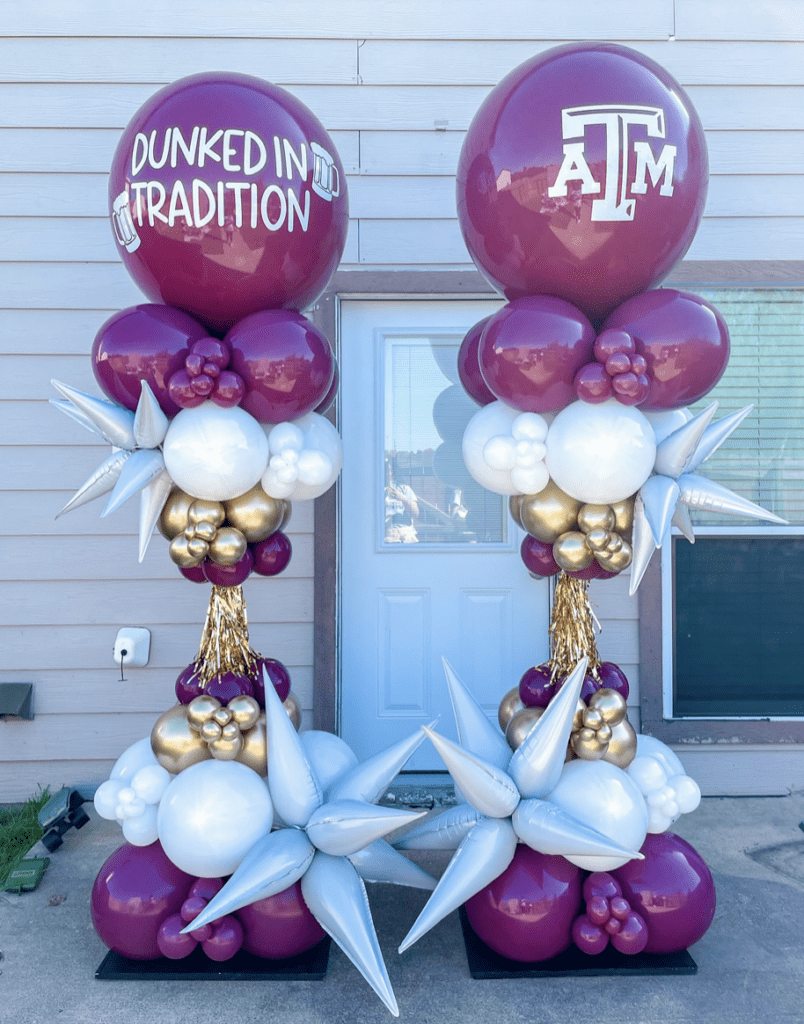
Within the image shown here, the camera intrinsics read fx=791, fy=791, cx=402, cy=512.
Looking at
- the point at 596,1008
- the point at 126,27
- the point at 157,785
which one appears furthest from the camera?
the point at 126,27

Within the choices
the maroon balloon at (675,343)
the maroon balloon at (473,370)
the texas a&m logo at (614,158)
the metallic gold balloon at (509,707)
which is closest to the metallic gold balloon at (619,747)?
the metallic gold balloon at (509,707)

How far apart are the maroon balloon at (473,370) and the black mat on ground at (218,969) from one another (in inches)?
61.7

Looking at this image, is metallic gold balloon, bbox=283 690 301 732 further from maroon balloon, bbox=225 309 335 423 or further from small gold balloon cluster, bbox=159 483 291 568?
maroon balloon, bbox=225 309 335 423

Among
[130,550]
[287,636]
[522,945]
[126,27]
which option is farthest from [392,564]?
[126,27]

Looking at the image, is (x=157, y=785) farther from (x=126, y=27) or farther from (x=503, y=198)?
(x=126, y=27)

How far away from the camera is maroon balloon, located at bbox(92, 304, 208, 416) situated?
6.21 feet

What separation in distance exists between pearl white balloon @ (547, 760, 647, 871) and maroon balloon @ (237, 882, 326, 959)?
67 cm

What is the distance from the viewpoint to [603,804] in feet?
6.39

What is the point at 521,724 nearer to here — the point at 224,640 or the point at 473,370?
the point at 224,640

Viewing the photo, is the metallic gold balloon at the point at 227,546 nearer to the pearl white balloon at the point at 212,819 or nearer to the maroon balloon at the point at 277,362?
the maroon balloon at the point at 277,362

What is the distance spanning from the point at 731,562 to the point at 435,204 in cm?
191

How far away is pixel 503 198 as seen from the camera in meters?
1.91

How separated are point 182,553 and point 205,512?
11 centimetres

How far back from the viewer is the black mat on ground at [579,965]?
2002mm
